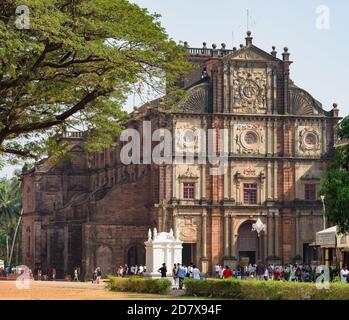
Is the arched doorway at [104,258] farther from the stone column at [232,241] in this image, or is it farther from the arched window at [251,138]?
the arched window at [251,138]

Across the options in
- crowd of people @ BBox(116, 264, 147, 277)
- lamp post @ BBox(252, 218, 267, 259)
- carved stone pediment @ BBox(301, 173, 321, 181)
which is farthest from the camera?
carved stone pediment @ BBox(301, 173, 321, 181)

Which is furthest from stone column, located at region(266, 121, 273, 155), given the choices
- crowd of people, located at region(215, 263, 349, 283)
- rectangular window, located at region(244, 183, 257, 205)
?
crowd of people, located at region(215, 263, 349, 283)

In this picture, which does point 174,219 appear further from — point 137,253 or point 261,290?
point 261,290

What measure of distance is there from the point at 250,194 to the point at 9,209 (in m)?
40.0

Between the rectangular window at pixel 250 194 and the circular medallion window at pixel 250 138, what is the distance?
3.19m

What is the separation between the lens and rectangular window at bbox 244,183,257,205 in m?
77.9

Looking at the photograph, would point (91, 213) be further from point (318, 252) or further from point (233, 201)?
point (318, 252)

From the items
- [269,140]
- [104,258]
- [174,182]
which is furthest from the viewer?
[269,140]

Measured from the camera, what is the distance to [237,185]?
77500mm

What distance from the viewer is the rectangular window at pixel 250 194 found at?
77.9 metres

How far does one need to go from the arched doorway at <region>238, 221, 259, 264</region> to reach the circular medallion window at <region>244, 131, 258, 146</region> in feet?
19.9

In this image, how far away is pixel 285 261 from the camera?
76.9 meters

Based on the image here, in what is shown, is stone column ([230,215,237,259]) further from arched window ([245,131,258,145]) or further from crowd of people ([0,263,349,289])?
arched window ([245,131,258,145])

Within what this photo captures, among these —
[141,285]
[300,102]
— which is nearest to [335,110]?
[300,102]
